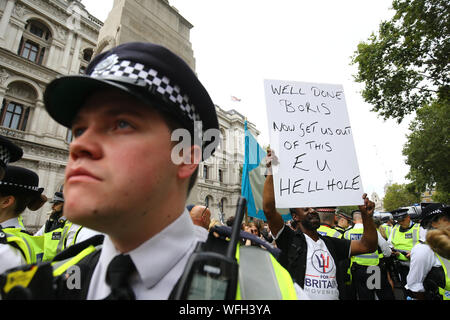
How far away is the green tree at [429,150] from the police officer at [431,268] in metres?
17.8

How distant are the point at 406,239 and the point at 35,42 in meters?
25.7

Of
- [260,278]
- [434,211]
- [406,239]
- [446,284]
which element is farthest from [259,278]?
[406,239]

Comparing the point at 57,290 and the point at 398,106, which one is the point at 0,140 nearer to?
the point at 57,290

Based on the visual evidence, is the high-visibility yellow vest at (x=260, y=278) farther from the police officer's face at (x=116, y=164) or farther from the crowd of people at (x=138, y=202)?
the police officer's face at (x=116, y=164)

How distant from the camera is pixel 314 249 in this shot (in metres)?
2.56

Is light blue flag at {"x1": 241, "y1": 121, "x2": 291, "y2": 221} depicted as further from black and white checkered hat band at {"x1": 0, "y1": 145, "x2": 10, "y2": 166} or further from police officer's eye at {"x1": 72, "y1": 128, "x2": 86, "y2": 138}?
police officer's eye at {"x1": 72, "y1": 128, "x2": 86, "y2": 138}

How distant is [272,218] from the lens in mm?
2395

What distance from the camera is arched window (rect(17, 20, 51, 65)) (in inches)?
712

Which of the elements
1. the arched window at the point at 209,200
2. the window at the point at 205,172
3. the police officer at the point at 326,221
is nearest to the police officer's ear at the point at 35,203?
the police officer at the point at 326,221

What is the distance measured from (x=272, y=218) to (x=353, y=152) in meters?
0.99

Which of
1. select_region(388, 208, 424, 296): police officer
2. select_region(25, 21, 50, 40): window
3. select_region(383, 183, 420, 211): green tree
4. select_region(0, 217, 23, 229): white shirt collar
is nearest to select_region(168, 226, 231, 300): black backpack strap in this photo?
select_region(0, 217, 23, 229): white shirt collar

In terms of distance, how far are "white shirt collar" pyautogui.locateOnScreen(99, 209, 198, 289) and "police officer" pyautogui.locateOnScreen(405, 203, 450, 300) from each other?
9.61 ft

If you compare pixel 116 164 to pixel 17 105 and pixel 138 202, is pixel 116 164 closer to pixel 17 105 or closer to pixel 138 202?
pixel 138 202
